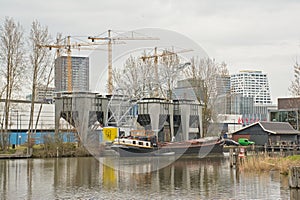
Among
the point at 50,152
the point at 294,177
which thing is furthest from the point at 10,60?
the point at 294,177

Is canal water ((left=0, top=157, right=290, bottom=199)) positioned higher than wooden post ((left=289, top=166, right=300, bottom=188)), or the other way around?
wooden post ((left=289, top=166, right=300, bottom=188))

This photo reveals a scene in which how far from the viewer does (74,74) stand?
3885 inches

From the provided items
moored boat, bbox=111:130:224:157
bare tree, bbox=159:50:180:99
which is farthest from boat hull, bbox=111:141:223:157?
bare tree, bbox=159:50:180:99

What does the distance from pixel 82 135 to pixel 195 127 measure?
59.0 ft

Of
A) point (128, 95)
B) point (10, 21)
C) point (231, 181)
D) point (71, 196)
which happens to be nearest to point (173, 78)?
point (128, 95)

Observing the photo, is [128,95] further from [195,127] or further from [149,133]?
[195,127]

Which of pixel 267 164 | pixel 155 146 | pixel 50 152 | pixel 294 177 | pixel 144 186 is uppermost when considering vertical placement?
pixel 294 177

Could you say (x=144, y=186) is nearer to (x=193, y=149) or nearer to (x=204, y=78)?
(x=193, y=149)

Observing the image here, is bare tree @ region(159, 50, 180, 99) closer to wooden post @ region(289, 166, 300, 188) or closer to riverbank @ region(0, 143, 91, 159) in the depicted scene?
riverbank @ region(0, 143, 91, 159)

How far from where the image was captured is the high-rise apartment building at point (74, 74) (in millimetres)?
73581

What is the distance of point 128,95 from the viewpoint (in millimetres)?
60219

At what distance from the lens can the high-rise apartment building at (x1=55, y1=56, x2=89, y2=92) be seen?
73581mm

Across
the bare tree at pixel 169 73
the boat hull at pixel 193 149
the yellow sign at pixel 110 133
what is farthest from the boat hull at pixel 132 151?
the bare tree at pixel 169 73

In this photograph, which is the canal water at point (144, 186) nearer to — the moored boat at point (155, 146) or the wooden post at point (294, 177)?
the wooden post at point (294, 177)
